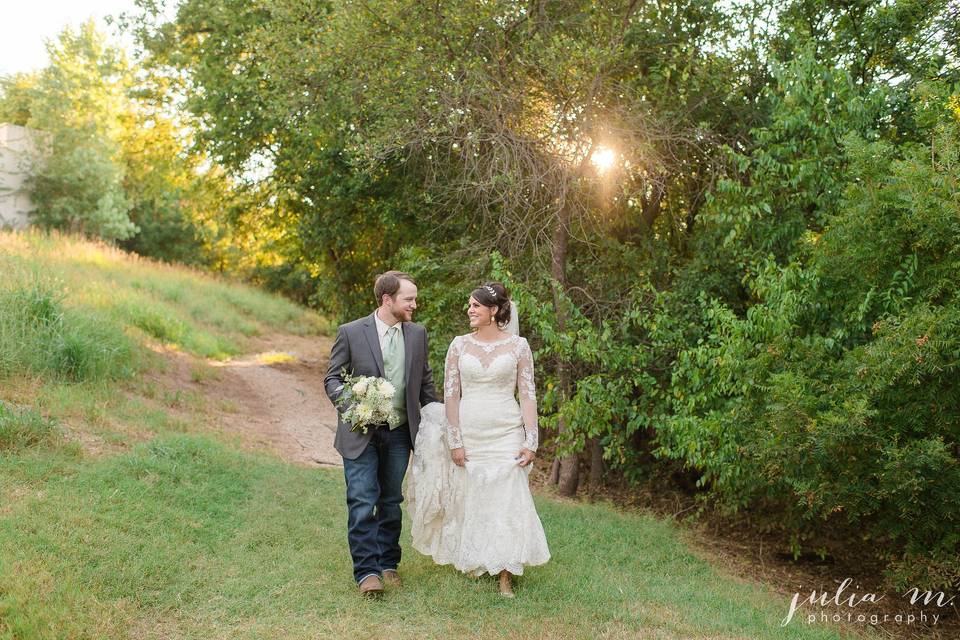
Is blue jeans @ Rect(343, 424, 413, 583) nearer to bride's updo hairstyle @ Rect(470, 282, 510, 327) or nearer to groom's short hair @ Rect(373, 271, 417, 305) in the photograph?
groom's short hair @ Rect(373, 271, 417, 305)

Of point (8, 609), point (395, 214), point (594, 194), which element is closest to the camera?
point (8, 609)

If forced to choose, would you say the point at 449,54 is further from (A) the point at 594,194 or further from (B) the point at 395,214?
(B) the point at 395,214

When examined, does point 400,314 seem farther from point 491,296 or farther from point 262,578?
point 262,578

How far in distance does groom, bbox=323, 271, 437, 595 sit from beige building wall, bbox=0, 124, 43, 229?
25.6m

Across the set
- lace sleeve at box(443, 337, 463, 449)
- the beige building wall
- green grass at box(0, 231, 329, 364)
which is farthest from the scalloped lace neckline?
the beige building wall

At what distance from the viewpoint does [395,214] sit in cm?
1292

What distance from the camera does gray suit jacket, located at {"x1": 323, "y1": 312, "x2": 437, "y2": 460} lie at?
18.4ft

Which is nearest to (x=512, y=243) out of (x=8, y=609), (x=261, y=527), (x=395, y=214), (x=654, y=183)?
(x=654, y=183)

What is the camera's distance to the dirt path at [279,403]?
1083 centimetres

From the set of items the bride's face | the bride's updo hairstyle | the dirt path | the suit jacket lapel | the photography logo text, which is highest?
the bride's updo hairstyle

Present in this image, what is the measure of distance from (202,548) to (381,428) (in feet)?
6.21

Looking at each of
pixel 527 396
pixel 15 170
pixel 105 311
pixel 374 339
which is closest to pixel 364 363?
pixel 374 339

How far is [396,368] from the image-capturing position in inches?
227

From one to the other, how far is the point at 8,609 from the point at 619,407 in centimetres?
590
